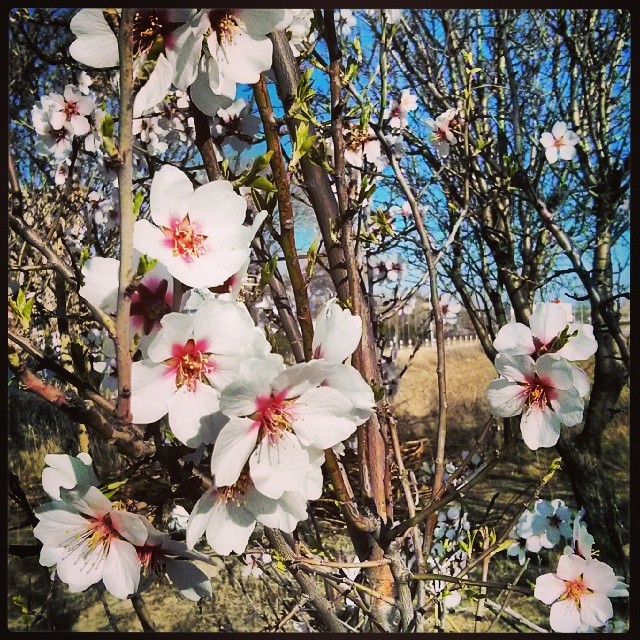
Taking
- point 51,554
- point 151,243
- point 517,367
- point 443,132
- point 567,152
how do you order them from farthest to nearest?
point 567,152 → point 443,132 → point 517,367 → point 51,554 → point 151,243

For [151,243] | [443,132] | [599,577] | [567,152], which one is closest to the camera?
[151,243]

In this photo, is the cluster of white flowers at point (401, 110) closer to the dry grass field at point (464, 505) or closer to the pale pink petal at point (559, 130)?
the pale pink petal at point (559, 130)

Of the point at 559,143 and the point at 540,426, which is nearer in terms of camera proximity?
the point at 540,426

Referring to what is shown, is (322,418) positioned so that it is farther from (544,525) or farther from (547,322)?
(544,525)

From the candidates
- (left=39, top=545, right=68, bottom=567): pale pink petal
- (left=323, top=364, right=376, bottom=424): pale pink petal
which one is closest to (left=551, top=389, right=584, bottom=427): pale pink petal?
(left=323, top=364, right=376, bottom=424): pale pink petal

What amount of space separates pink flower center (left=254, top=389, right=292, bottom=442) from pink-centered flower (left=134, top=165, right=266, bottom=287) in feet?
0.29

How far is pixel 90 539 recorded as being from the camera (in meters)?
0.55

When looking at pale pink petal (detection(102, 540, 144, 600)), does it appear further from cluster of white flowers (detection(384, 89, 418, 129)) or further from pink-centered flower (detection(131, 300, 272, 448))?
cluster of white flowers (detection(384, 89, 418, 129))

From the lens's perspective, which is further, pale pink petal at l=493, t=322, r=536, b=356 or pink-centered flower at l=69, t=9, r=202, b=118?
pale pink petal at l=493, t=322, r=536, b=356

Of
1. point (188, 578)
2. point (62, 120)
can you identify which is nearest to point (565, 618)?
point (188, 578)

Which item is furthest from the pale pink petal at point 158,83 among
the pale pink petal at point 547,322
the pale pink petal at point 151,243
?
the pale pink petal at point 547,322

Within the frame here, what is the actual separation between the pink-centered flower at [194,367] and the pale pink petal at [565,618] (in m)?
0.76

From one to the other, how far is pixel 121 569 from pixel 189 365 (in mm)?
212

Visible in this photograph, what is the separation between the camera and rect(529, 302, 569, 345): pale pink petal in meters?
0.66
